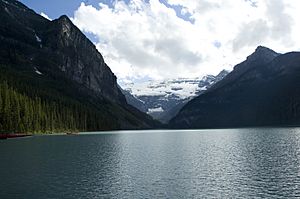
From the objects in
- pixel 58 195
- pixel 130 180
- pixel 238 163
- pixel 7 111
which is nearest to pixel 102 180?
pixel 130 180

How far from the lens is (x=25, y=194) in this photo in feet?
173

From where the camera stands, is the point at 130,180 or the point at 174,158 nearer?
the point at 130,180

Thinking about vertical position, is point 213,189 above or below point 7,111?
below

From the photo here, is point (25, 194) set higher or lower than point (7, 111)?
lower

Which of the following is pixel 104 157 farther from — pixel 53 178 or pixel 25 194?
pixel 25 194

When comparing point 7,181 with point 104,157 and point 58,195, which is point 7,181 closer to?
point 58,195

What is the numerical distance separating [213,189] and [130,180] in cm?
1455

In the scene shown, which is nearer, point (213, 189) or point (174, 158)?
point (213, 189)

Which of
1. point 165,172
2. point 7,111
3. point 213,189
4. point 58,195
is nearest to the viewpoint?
point 58,195

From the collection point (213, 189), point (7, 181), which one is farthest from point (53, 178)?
point (213, 189)

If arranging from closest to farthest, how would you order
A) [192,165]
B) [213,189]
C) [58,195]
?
[58,195] → [213,189] → [192,165]

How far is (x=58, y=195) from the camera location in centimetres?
5266

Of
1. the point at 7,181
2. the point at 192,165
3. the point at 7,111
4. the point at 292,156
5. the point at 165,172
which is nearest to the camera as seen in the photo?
the point at 7,181

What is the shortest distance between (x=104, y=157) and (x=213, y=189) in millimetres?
47813
